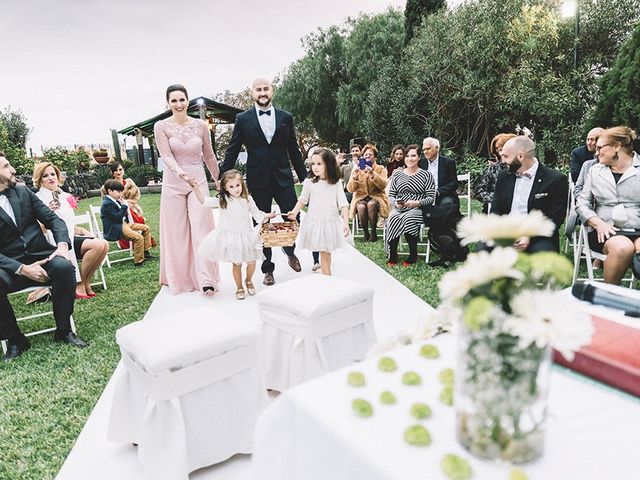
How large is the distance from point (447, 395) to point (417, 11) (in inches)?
697

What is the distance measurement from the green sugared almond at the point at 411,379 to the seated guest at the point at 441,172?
5253 millimetres

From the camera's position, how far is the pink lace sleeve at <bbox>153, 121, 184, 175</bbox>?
495 centimetres

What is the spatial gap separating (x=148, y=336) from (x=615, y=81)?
31.4 ft

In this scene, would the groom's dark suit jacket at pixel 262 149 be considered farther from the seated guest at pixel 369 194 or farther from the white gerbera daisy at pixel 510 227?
the white gerbera daisy at pixel 510 227

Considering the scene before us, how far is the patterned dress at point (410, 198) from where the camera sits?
20.6 feet

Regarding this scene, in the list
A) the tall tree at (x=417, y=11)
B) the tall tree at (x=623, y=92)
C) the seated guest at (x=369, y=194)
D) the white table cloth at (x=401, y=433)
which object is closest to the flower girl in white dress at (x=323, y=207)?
the seated guest at (x=369, y=194)

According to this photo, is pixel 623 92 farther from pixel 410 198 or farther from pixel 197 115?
pixel 197 115

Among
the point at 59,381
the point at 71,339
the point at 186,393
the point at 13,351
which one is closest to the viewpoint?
the point at 186,393

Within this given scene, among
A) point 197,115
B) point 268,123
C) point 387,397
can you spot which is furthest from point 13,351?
point 197,115

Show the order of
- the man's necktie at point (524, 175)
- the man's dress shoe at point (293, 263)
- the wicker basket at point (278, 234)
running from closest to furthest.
A: 1. the man's necktie at point (524, 175)
2. the wicker basket at point (278, 234)
3. the man's dress shoe at point (293, 263)

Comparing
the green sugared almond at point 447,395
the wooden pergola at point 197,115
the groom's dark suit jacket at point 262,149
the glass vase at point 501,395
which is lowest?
the green sugared almond at point 447,395

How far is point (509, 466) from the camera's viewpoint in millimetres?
1105

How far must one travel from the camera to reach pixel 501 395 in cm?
103

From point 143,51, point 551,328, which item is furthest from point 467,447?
point 143,51
